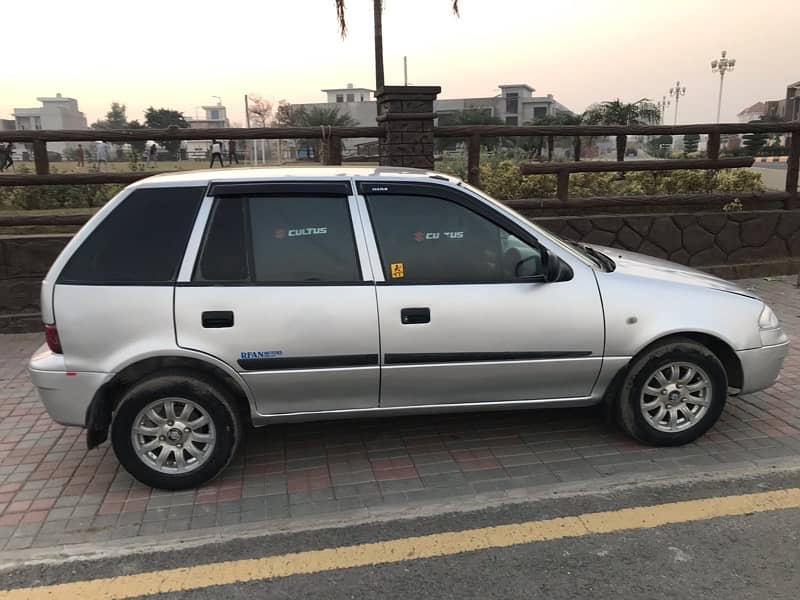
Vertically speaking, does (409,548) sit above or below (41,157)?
below

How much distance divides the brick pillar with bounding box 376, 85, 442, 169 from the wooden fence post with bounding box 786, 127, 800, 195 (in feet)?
15.9

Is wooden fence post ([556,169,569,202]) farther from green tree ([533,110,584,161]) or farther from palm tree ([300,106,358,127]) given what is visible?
palm tree ([300,106,358,127])

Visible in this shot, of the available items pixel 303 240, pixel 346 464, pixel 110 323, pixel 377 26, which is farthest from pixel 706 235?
pixel 377 26

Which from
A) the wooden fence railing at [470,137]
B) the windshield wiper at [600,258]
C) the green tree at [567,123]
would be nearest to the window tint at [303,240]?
the windshield wiper at [600,258]

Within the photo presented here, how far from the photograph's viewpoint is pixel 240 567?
2.92 metres

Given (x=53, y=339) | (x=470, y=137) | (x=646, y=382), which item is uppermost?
(x=470, y=137)

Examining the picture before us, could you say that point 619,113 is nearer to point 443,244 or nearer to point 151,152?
point 151,152

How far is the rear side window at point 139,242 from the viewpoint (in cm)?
344

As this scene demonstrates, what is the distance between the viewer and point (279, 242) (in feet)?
11.7

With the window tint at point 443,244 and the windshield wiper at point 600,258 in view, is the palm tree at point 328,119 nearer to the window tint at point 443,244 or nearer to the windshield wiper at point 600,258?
the windshield wiper at point 600,258

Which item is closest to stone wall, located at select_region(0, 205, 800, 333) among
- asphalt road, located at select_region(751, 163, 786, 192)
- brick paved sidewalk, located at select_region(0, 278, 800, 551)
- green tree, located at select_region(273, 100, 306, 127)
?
asphalt road, located at select_region(751, 163, 786, 192)

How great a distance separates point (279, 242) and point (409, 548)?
5.67 feet

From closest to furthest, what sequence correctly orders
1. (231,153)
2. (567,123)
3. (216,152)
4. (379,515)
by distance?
1. (379,515)
2. (216,152)
3. (231,153)
4. (567,123)

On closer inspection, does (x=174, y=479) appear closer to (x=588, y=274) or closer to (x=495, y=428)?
(x=495, y=428)
